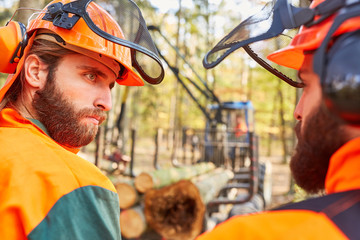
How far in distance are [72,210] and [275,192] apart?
40.1 ft

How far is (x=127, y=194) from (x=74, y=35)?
11.2 feet

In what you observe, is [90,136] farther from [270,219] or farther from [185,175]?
[185,175]

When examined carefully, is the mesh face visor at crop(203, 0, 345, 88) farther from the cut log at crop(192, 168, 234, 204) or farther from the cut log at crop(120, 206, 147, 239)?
Result: the cut log at crop(192, 168, 234, 204)

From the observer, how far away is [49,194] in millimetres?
1229

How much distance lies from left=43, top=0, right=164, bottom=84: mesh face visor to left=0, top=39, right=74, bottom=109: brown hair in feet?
0.43

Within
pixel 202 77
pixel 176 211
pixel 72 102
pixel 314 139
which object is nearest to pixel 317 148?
pixel 314 139

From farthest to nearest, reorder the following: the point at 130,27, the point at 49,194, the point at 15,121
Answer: the point at 130,27
the point at 15,121
the point at 49,194

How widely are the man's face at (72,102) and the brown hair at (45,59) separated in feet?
0.08

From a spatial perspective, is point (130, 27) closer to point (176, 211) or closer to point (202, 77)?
point (176, 211)

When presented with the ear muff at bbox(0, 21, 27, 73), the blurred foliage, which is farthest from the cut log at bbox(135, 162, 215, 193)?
the blurred foliage

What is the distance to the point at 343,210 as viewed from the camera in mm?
768


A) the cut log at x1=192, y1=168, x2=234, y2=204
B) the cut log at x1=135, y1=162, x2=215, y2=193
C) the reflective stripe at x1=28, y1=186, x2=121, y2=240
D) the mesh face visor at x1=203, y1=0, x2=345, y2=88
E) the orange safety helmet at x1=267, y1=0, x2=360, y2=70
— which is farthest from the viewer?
the cut log at x1=192, y1=168, x2=234, y2=204

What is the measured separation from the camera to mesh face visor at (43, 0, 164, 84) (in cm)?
157

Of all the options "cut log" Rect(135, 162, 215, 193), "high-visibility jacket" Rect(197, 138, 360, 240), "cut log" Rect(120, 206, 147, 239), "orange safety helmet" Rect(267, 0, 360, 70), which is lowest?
"cut log" Rect(120, 206, 147, 239)
